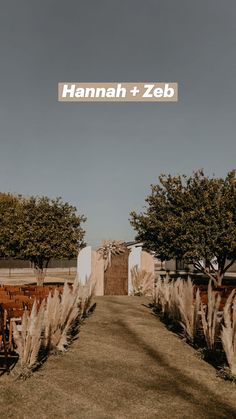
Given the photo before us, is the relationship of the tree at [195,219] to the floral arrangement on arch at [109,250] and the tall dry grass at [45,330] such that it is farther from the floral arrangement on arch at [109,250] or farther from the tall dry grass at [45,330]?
the tall dry grass at [45,330]

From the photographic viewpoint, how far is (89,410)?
5566mm

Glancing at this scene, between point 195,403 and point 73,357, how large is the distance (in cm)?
304

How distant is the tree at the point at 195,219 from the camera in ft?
62.6

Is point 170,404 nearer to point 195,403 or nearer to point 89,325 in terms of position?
point 195,403

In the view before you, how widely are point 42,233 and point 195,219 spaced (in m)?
8.44

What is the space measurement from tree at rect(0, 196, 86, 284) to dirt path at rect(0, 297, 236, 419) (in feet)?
43.5

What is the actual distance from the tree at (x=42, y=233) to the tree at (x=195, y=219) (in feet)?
14.5

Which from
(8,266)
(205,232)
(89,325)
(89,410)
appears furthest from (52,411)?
(8,266)

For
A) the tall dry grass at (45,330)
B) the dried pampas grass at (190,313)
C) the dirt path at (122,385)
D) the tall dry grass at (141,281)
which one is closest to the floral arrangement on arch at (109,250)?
the tall dry grass at (141,281)

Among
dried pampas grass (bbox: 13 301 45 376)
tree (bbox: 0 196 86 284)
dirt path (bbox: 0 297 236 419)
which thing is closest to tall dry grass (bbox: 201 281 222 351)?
dirt path (bbox: 0 297 236 419)

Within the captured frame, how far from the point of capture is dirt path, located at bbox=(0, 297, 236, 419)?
559cm

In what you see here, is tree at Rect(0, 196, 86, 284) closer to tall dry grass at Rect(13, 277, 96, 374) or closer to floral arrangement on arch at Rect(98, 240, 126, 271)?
floral arrangement on arch at Rect(98, 240, 126, 271)

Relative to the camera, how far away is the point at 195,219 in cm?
1956

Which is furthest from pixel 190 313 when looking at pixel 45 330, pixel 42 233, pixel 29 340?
pixel 42 233
